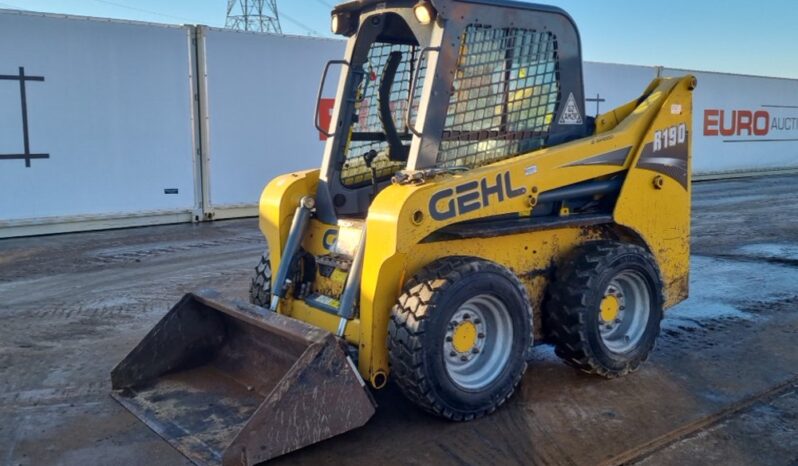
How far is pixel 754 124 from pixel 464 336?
19666 millimetres

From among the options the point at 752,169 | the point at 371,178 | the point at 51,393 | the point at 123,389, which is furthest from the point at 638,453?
the point at 752,169

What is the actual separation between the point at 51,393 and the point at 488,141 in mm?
3036

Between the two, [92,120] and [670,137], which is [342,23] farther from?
[92,120]

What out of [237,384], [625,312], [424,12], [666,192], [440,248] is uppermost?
[424,12]

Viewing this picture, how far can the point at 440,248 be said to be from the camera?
3980 millimetres

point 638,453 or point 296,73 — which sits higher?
point 296,73

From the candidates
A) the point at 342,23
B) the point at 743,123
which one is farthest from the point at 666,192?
the point at 743,123

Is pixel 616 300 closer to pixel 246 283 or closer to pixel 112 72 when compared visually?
pixel 246 283

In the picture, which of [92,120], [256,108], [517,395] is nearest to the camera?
[517,395]

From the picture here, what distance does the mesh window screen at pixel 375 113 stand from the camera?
4.85 metres

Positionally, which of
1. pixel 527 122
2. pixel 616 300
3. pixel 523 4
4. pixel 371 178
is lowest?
pixel 616 300

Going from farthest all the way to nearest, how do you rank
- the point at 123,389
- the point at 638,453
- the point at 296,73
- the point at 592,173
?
the point at 296,73
the point at 592,173
the point at 123,389
the point at 638,453

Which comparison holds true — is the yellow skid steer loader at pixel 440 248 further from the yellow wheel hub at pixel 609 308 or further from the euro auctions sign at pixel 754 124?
the euro auctions sign at pixel 754 124

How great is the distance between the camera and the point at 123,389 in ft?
13.8
